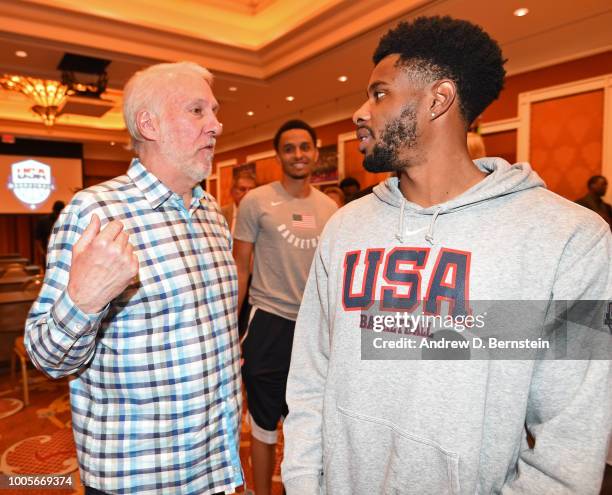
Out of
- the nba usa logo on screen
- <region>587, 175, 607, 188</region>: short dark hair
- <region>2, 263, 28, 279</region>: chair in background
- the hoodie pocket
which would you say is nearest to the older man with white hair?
the hoodie pocket

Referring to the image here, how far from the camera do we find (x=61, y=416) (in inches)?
130

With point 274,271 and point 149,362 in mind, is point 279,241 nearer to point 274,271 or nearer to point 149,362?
point 274,271

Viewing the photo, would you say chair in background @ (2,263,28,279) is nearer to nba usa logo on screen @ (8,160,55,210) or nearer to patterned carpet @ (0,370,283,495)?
patterned carpet @ (0,370,283,495)

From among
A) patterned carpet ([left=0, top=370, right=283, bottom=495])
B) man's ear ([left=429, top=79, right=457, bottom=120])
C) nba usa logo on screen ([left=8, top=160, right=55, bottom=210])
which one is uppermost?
nba usa logo on screen ([left=8, top=160, right=55, bottom=210])

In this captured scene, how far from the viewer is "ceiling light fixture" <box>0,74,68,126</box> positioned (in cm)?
743

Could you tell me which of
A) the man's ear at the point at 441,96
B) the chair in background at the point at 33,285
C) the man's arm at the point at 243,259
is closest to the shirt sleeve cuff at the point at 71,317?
the man's ear at the point at 441,96

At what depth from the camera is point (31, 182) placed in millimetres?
12000

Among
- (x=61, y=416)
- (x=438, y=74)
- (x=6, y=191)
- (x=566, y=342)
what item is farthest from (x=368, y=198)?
(x=6, y=191)

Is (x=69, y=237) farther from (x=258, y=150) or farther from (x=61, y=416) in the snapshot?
(x=258, y=150)

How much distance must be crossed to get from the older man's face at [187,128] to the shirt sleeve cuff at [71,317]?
1.89 ft

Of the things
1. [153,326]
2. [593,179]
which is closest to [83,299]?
[153,326]

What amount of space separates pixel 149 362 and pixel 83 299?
31 cm

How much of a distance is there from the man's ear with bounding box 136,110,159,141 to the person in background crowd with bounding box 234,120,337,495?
2.98 ft

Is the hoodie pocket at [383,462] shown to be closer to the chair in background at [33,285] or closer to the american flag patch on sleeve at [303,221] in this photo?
the american flag patch on sleeve at [303,221]
